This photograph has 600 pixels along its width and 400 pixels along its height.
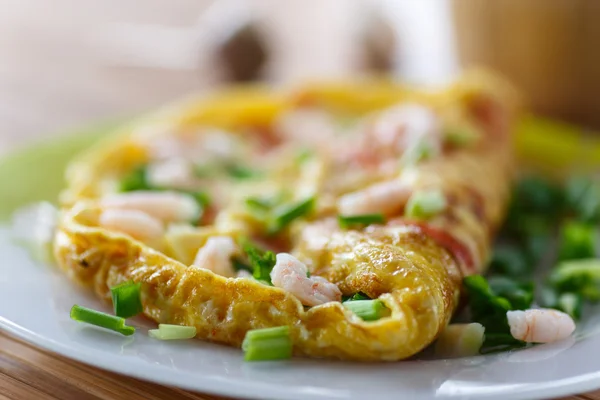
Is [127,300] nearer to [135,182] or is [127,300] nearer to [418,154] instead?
[135,182]

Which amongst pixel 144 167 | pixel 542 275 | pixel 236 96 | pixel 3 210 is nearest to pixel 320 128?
pixel 236 96

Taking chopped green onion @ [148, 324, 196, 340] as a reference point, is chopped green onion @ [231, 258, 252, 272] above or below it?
above

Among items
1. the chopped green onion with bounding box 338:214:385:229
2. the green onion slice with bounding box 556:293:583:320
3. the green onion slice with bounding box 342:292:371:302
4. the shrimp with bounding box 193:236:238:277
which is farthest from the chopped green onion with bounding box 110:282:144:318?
the green onion slice with bounding box 556:293:583:320

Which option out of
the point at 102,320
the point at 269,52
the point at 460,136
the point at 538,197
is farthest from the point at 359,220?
the point at 269,52

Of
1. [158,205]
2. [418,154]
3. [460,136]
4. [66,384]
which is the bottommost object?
[66,384]

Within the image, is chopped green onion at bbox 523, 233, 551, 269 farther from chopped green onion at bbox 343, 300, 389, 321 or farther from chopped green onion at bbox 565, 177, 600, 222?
chopped green onion at bbox 343, 300, 389, 321

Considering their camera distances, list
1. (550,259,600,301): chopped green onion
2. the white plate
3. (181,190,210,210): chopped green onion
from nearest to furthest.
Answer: the white plate → (550,259,600,301): chopped green onion → (181,190,210,210): chopped green onion

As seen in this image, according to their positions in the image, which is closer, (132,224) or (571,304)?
(132,224)
